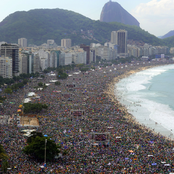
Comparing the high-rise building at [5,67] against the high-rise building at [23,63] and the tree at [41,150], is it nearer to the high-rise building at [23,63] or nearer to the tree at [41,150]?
the high-rise building at [23,63]

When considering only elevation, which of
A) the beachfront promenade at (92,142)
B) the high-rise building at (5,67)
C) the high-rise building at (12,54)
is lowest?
the beachfront promenade at (92,142)

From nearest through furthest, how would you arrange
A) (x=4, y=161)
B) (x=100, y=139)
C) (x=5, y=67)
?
(x=4, y=161) < (x=100, y=139) < (x=5, y=67)

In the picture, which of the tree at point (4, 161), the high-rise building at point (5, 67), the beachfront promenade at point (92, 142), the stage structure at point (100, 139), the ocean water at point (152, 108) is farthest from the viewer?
the high-rise building at point (5, 67)

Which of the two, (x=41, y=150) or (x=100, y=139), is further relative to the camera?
(x=100, y=139)

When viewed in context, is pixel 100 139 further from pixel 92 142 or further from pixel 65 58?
pixel 65 58

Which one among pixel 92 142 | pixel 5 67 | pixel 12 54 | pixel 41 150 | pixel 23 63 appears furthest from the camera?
pixel 23 63

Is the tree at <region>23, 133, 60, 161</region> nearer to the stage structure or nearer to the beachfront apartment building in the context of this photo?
the stage structure

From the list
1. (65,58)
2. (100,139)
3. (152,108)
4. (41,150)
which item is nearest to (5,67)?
(152,108)

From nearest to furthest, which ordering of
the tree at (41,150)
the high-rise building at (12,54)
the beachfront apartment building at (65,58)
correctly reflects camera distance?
1. the tree at (41,150)
2. the high-rise building at (12,54)
3. the beachfront apartment building at (65,58)

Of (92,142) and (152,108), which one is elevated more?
(152,108)

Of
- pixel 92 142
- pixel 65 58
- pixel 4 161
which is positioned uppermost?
pixel 65 58

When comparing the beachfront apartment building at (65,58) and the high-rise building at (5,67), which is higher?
the beachfront apartment building at (65,58)

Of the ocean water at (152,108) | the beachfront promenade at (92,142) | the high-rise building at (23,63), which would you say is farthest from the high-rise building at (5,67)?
the ocean water at (152,108)
